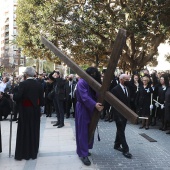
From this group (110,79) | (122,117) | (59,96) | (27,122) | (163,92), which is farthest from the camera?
(59,96)

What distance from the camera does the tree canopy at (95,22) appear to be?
15.8 metres

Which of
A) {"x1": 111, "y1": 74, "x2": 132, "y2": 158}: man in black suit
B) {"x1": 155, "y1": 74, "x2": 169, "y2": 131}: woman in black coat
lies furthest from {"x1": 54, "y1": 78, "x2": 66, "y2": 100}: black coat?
{"x1": 111, "y1": 74, "x2": 132, "y2": 158}: man in black suit

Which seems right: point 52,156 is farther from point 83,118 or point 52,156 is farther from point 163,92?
point 163,92

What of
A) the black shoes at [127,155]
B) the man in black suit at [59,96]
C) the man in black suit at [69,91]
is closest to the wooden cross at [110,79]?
the black shoes at [127,155]

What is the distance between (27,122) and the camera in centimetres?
567

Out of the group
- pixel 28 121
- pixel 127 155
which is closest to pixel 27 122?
pixel 28 121

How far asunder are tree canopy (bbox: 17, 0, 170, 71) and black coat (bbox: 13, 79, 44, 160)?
10814mm

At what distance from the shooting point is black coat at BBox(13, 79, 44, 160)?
5.61m

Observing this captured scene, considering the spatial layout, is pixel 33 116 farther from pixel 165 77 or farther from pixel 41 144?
pixel 165 77

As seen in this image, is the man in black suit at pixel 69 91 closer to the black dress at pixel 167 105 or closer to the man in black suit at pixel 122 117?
the black dress at pixel 167 105

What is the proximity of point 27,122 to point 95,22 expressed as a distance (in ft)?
39.4

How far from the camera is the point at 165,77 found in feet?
29.7

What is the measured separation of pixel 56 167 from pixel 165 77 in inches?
215

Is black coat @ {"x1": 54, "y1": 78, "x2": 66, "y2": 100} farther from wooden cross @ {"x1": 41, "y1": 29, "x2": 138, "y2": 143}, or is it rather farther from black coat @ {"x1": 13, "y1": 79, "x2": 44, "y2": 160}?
wooden cross @ {"x1": 41, "y1": 29, "x2": 138, "y2": 143}
